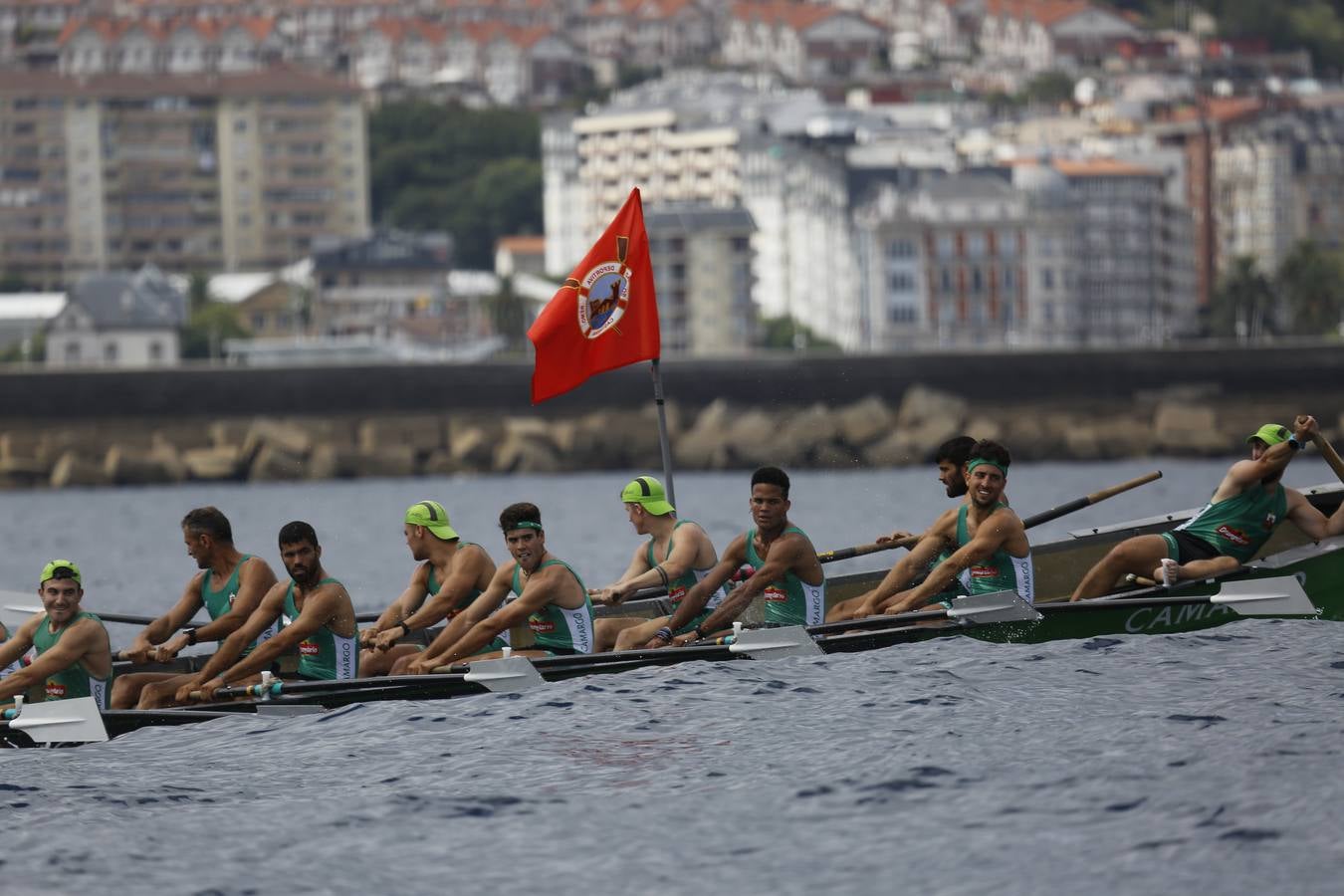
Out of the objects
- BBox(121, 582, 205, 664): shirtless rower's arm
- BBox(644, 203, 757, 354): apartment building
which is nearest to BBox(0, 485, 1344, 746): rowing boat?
BBox(121, 582, 205, 664): shirtless rower's arm

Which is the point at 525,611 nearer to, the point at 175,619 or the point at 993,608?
the point at 175,619

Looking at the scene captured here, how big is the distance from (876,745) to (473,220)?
575 ft

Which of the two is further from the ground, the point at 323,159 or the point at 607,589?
the point at 323,159

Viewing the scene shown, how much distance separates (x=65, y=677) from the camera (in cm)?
1902

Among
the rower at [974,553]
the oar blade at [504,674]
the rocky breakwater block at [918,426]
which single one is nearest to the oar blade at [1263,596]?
the rower at [974,553]

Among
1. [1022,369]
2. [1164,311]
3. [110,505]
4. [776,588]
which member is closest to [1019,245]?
[1164,311]

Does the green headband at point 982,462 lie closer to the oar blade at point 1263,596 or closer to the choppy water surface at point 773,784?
the choppy water surface at point 773,784

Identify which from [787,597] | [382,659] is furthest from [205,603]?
[787,597]

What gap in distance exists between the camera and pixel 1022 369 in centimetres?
8056

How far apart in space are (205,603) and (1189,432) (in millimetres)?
60615

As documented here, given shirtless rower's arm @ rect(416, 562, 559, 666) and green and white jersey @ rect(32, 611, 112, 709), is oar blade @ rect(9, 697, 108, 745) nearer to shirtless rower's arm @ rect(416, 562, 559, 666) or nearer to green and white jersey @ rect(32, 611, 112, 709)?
green and white jersey @ rect(32, 611, 112, 709)

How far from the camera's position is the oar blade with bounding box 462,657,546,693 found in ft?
62.5

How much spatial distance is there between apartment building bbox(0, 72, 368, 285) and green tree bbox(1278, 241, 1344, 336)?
3140 inches

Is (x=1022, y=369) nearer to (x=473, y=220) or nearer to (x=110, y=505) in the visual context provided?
(x=110, y=505)
